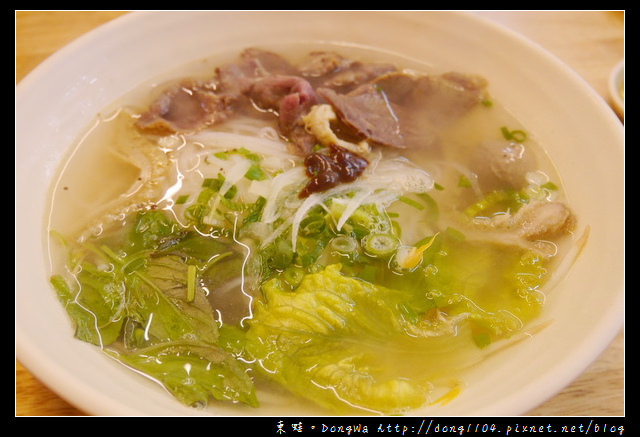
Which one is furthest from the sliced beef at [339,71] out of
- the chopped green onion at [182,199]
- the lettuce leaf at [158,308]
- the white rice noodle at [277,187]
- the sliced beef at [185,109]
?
the lettuce leaf at [158,308]

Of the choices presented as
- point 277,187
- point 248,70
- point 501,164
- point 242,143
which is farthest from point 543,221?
point 248,70

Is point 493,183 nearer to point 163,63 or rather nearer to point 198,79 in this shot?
point 198,79

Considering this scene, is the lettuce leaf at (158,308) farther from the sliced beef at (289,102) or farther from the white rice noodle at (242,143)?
the sliced beef at (289,102)

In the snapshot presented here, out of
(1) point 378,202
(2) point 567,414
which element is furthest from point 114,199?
(2) point 567,414

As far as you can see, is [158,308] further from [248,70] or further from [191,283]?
[248,70]

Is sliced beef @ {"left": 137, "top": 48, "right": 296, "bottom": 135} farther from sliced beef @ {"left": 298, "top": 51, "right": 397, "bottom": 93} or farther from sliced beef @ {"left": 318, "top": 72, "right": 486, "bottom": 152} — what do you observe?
sliced beef @ {"left": 318, "top": 72, "right": 486, "bottom": 152}

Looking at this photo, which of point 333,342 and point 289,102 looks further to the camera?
point 289,102

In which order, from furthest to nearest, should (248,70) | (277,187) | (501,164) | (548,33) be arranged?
(548,33) < (248,70) < (501,164) < (277,187)
